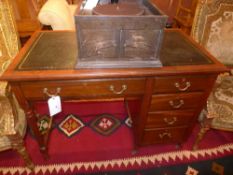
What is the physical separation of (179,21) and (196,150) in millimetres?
2524

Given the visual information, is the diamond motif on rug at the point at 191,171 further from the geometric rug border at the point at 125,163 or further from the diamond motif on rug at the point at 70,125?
the diamond motif on rug at the point at 70,125

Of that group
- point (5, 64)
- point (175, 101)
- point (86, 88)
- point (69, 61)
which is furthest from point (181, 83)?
point (5, 64)

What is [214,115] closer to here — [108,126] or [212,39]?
[212,39]

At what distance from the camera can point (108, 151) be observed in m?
1.54

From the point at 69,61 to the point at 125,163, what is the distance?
95 centimetres

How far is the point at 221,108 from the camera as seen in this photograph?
1.29 m

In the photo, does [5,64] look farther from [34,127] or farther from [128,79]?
[128,79]

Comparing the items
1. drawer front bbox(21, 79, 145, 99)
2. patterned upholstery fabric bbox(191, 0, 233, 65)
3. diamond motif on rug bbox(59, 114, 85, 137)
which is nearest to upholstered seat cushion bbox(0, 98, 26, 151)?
Result: drawer front bbox(21, 79, 145, 99)

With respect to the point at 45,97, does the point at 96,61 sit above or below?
above

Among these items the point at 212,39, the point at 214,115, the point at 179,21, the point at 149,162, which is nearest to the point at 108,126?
the point at 149,162

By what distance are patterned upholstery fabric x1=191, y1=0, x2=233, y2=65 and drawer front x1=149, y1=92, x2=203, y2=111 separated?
58cm

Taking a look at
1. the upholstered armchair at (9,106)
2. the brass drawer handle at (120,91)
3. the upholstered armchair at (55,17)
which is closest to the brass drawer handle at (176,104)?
the brass drawer handle at (120,91)

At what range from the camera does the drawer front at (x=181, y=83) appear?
1.05m

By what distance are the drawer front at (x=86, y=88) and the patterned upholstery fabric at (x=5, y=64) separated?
20 cm
